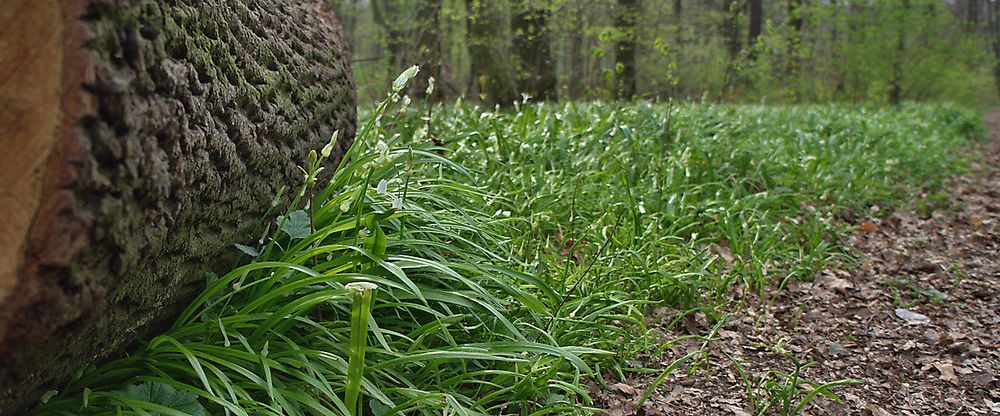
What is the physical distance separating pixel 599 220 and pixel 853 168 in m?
2.86

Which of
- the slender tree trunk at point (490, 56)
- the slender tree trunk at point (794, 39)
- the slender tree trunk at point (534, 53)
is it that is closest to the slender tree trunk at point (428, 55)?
the slender tree trunk at point (490, 56)

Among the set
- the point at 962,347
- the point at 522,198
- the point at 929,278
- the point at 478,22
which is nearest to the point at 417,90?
the point at 478,22

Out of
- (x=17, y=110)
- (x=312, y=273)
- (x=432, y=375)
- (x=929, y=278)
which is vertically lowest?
(x=929, y=278)

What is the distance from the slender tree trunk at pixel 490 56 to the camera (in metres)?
8.29

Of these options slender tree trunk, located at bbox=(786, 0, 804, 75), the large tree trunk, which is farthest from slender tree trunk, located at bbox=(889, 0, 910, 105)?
the large tree trunk

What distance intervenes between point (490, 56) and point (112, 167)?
7.29m

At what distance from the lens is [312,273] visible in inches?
71.3

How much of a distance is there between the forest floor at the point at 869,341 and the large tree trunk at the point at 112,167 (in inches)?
51.3

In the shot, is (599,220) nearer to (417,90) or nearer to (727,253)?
(727,253)

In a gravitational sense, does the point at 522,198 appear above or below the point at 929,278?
above

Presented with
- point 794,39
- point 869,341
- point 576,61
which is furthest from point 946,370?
point 794,39

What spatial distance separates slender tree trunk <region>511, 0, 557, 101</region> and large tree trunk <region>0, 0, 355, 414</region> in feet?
22.3

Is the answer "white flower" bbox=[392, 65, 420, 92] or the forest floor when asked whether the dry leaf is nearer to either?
the forest floor

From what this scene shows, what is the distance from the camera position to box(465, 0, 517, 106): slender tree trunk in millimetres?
8289
